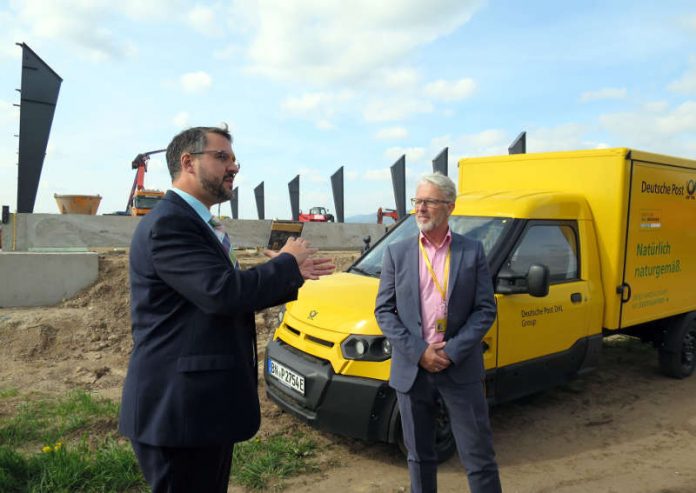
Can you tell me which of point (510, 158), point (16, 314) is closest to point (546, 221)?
point (510, 158)

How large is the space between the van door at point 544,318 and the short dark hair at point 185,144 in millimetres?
2613

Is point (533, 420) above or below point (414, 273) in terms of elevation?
below

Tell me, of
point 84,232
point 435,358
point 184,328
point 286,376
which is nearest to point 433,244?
point 435,358

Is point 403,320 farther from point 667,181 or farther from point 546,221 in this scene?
point 667,181

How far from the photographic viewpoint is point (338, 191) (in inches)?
1072

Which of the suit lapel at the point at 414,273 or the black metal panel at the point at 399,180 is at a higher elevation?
the black metal panel at the point at 399,180

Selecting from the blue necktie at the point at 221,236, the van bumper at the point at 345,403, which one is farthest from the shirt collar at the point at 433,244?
the blue necktie at the point at 221,236

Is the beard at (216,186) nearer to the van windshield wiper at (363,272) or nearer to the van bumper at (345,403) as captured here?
the van bumper at (345,403)

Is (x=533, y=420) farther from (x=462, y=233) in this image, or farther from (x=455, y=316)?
(x=455, y=316)

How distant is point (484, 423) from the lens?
2.67 m

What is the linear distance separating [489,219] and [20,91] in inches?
525

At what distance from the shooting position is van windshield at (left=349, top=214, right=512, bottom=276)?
406 centimetres

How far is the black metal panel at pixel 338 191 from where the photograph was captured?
89.0ft

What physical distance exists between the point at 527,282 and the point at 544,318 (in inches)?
26.3
